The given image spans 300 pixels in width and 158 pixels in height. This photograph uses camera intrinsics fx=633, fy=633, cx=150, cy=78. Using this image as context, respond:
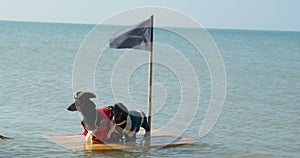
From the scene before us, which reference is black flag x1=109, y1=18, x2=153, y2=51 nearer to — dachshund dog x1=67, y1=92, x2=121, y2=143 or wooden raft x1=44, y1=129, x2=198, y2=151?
dachshund dog x1=67, y1=92, x2=121, y2=143

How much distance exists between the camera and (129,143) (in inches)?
488

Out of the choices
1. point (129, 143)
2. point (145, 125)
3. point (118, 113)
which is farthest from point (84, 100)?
point (145, 125)

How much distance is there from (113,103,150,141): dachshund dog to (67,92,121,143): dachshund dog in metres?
0.16

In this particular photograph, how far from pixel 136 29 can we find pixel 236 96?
10555mm

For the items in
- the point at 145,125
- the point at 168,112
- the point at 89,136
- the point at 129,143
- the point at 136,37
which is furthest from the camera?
the point at 168,112

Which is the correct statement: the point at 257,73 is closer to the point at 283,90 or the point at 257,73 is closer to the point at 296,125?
the point at 283,90

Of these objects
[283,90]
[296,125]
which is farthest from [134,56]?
[296,125]

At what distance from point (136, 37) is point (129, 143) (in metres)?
2.15

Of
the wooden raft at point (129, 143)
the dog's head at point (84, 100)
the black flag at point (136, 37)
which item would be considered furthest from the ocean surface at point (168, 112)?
the black flag at point (136, 37)

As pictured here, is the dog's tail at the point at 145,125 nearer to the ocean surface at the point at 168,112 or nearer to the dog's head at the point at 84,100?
the ocean surface at the point at 168,112

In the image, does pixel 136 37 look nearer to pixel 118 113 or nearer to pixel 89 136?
pixel 118 113

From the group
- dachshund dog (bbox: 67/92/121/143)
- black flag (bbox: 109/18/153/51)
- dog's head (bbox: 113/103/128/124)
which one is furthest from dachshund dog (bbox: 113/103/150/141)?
black flag (bbox: 109/18/153/51)

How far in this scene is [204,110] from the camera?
736 inches

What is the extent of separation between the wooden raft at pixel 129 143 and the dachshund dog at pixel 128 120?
0.21m
